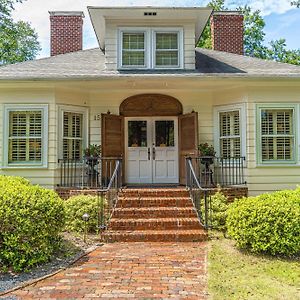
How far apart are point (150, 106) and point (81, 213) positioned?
425 centimetres

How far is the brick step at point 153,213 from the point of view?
757 centimetres

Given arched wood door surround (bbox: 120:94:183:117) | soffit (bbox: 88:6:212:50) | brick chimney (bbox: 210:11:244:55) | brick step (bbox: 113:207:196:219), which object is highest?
brick chimney (bbox: 210:11:244:55)

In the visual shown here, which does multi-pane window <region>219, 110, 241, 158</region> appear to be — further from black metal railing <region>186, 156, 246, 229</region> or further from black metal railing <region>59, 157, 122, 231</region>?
black metal railing <region>59, 157, 122, 231</region>

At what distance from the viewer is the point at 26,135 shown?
945 centimetres

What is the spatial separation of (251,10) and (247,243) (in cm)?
2570

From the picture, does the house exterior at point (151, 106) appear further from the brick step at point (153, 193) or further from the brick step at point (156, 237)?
the brick step at point (156, 237)

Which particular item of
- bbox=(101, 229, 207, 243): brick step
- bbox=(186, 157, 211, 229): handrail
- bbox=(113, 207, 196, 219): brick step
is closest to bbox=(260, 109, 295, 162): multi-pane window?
bbox=(186, 157, 211, 229): handrail

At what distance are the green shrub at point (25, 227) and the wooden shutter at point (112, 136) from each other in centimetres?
409

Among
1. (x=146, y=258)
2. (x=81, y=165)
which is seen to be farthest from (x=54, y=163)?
(x=146, y=258)

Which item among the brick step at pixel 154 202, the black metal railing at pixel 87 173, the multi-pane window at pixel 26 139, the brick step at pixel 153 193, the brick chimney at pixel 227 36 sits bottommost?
the brick step at pixel 154 202

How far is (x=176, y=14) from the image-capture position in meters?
9.86

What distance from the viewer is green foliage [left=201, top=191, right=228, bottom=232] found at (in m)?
7.44

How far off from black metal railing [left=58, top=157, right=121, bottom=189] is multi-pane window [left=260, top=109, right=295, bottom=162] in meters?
4.23

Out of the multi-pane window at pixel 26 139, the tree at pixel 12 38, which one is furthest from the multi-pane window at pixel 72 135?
the tree at pixel 12 38
